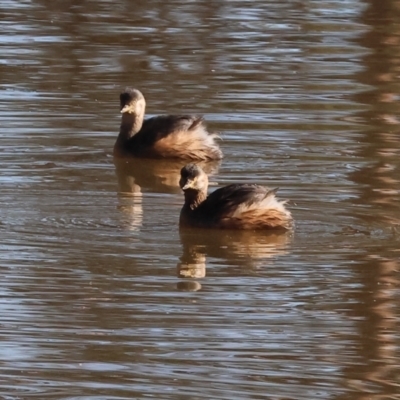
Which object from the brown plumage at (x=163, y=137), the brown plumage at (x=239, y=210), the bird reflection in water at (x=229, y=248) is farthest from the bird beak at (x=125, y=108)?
the bird reflection in water at (x=229, y=248)

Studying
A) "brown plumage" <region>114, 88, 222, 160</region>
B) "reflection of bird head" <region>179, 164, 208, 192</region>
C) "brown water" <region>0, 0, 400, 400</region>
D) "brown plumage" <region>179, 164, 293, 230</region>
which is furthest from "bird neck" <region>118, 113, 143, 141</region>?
"brown plumage" <region>179, 164, 293, 230</region>

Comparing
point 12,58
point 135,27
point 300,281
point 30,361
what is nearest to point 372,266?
point 300,281

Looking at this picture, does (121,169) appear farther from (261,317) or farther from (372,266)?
(261,317)

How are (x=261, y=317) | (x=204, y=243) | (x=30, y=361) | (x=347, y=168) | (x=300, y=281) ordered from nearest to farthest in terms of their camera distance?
(x=30, y=361) → (x=261, y=317) → (x=300, y=281) → (x=204, y=243) → (x=347, y=168)

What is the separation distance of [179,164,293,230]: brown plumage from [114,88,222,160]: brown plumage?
7.34 feet

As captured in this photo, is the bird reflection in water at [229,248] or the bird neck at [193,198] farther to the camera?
the bird neck at [193,198]

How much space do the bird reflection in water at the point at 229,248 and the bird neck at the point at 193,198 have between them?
0.19 m

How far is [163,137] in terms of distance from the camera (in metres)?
11.7

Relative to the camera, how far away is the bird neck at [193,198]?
9141 millimetres

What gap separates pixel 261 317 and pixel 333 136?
487cm

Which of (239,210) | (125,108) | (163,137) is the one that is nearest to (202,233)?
(239,210)

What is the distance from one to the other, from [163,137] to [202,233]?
2.81 m

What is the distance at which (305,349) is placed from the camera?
21.7 ft

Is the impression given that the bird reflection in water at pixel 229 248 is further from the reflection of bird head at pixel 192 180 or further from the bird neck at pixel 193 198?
the reflection of bird head at pixel 192 180
